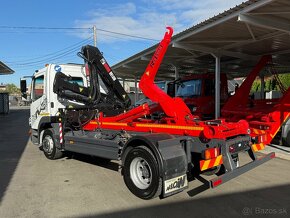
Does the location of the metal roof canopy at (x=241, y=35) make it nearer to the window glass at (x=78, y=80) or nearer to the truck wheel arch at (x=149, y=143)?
the window glass at (x=78, y=80)

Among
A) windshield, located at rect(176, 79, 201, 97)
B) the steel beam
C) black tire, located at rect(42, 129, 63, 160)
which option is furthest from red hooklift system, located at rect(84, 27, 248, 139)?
windshield, located at rect(176, 79, 201, 97)

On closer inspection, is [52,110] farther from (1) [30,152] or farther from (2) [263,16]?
(2) [263,16]

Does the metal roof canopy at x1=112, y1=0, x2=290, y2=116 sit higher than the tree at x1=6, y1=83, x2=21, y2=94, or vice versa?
the tree at x1=6, y1=83, x2=21, y2=94

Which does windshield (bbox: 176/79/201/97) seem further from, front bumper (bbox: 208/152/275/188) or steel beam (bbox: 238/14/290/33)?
front bumper (bbox: 208/152/275/188)

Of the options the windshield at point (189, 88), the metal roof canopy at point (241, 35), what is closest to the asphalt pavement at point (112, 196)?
the metal roof canopy at point (241, 35)

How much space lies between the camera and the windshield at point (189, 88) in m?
13.5

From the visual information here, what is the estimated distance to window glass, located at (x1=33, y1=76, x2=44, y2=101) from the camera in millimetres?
9671

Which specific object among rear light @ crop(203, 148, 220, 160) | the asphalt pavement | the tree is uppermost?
the tree

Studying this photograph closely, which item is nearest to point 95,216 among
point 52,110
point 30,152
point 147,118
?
point 147,118

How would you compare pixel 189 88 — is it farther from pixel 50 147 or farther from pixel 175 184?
pixel 175 184

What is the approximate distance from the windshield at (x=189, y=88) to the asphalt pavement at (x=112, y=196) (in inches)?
228

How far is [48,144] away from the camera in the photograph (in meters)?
9.21

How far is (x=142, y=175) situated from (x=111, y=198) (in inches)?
26.6

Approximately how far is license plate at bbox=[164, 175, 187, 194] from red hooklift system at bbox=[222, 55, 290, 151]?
1943 mm
